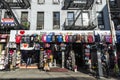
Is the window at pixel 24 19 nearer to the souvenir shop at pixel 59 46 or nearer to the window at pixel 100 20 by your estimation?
the souvenir shop at pixel 59 46

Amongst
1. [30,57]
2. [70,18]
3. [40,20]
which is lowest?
[30,57]

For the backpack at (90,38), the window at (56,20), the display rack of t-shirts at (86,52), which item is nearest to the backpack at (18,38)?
the window at (56,20)

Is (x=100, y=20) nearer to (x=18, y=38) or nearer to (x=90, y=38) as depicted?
(x=90, y=38)

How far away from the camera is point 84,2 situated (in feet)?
76.3

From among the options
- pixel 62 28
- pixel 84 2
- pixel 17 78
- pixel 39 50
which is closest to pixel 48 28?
pixel 62 28

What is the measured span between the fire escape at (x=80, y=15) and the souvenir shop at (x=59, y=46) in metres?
1.59

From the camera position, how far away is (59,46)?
20.9 metres

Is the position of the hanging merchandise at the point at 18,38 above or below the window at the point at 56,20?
below

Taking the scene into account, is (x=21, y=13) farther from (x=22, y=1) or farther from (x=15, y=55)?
(x=15, y=55)

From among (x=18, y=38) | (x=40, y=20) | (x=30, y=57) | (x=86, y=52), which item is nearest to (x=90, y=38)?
(x=86, y=52)

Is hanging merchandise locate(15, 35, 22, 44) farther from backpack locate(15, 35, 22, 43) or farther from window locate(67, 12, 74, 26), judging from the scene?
window locate(67, 12, 74, 26)

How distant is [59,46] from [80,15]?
19.4ft

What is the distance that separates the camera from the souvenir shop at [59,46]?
20.3 m

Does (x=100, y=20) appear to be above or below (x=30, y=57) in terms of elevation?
above
